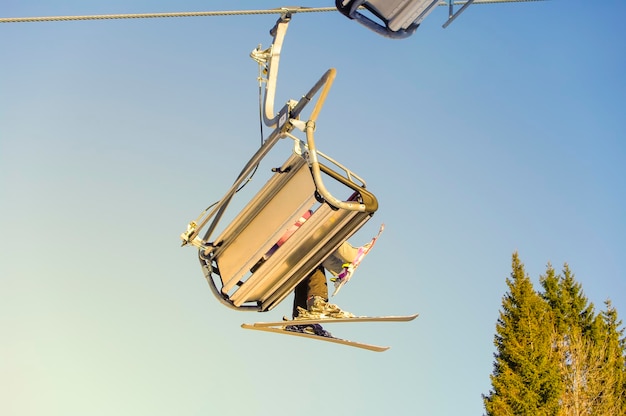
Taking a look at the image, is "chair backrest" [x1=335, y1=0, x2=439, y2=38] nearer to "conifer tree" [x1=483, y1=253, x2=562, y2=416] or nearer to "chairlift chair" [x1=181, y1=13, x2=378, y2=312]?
"chairlift chair" [x1=181, y1=13, x2=378, y2=312]

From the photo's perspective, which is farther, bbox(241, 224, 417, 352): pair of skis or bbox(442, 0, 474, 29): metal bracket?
bbox(241, 224, 417, 352): pair of skis

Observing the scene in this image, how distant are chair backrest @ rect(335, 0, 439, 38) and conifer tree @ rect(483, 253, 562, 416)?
17425 mm

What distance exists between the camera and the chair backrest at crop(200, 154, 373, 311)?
550 centimetres

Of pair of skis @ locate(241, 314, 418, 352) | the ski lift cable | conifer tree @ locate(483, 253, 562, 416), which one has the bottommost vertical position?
pair of skis @ locate(241, 314, 418, 352)

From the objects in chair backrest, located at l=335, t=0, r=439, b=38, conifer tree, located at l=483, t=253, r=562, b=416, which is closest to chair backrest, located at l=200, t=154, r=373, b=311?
chair backrest, located at l=335, t=0, r=439, b=38

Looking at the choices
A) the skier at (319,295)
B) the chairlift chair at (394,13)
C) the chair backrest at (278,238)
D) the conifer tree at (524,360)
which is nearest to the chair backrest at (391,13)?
the chairlift chair at (394,13)

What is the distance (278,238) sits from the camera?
568cm

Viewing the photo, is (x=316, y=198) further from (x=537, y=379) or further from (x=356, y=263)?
(x=537, y=379)

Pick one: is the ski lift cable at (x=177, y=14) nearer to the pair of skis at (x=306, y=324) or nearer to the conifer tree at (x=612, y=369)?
the pair of skis at (x=306, y=324)

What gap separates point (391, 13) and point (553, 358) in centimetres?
1937

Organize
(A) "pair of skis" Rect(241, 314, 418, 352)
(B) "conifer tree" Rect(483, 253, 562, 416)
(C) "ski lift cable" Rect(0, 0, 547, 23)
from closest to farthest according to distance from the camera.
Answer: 1. (C) "ski lift cable" Rect(0, 0, 547, 23)
2. (A) "pair of skis" Rect(241, 314, 418, 352)
3. (B) "conifer tree" Rect(483, 253, 562, 416)

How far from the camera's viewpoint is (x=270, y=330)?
6.89 metres

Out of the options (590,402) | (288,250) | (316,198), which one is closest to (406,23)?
(316,198)

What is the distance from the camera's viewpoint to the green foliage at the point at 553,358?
2158cm
